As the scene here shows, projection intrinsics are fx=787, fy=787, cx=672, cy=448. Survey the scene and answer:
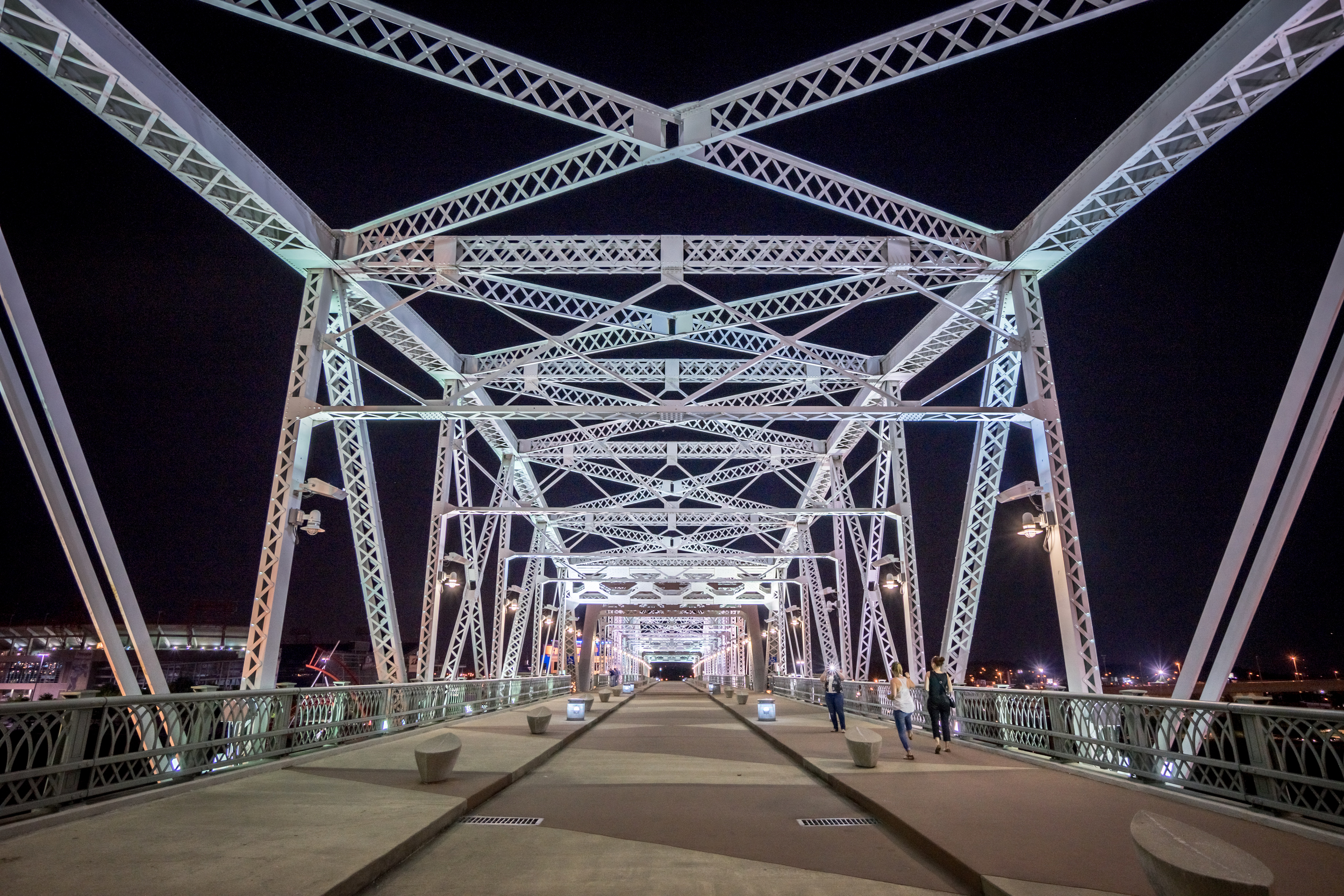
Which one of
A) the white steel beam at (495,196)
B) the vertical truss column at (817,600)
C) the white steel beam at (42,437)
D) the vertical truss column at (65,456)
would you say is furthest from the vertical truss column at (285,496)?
the vertical truss column at (817,600)

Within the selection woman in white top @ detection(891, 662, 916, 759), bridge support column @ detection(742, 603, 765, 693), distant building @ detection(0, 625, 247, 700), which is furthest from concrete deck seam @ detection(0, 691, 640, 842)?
distant building @ detection(0, 625, 247, 700)

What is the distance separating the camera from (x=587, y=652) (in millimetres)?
49750

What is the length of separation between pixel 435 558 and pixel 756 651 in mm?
33483

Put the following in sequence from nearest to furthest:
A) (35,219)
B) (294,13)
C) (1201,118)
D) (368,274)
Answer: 1. (294,13)
2. (1201,118)
3. (368,274)
4. (35,219)

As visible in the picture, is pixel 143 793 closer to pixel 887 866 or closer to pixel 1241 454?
pixel 887 866

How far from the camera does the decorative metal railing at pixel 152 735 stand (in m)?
6.64

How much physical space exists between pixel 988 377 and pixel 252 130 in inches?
733

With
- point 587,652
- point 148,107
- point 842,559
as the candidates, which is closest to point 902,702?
point 148,107

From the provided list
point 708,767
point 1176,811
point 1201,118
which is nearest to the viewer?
point 1176,811

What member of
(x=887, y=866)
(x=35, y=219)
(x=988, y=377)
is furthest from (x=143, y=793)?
(x=35, y=219)

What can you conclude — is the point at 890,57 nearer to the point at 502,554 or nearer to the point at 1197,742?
the point at 1197,742

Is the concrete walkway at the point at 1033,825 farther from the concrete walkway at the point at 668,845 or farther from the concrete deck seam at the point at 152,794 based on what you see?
the concrete deck seam at the point at 152,794

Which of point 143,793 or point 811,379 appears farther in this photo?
point 811,379

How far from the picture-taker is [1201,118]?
11.4 m
